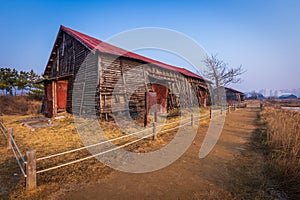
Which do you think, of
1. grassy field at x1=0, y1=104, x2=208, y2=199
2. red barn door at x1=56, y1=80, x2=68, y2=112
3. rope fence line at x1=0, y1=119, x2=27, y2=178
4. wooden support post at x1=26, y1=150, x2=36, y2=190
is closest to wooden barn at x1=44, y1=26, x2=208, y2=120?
red barn door at x1=56, y1=80, x2=68, y2=112

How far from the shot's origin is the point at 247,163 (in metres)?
4.20

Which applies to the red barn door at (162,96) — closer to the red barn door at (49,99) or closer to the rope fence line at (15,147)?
the red barn door at (49,99)

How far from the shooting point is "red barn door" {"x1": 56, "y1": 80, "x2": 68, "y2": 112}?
37.0ft

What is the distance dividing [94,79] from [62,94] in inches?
146

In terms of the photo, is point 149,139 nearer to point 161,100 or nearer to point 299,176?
point 299,176

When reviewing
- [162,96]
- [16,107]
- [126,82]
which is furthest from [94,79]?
[16,107]

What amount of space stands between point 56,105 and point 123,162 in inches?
370

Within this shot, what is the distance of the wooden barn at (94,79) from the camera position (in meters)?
9.91

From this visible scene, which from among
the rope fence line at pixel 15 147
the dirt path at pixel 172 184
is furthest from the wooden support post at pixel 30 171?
the dirt path at pixel 172 184

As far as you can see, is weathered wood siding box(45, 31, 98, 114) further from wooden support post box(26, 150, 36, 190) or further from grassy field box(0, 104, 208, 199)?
wooden support post box(26, 150, 36, 190)

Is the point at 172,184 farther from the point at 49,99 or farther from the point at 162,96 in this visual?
the point at 49,99

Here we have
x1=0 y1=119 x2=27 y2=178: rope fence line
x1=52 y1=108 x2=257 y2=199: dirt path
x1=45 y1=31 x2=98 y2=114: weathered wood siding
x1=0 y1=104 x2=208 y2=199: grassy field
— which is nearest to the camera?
x1=52 y1=108 x2=257 y2=199: dirt path

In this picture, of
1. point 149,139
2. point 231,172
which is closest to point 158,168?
point 231,172

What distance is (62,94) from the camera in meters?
11.6
